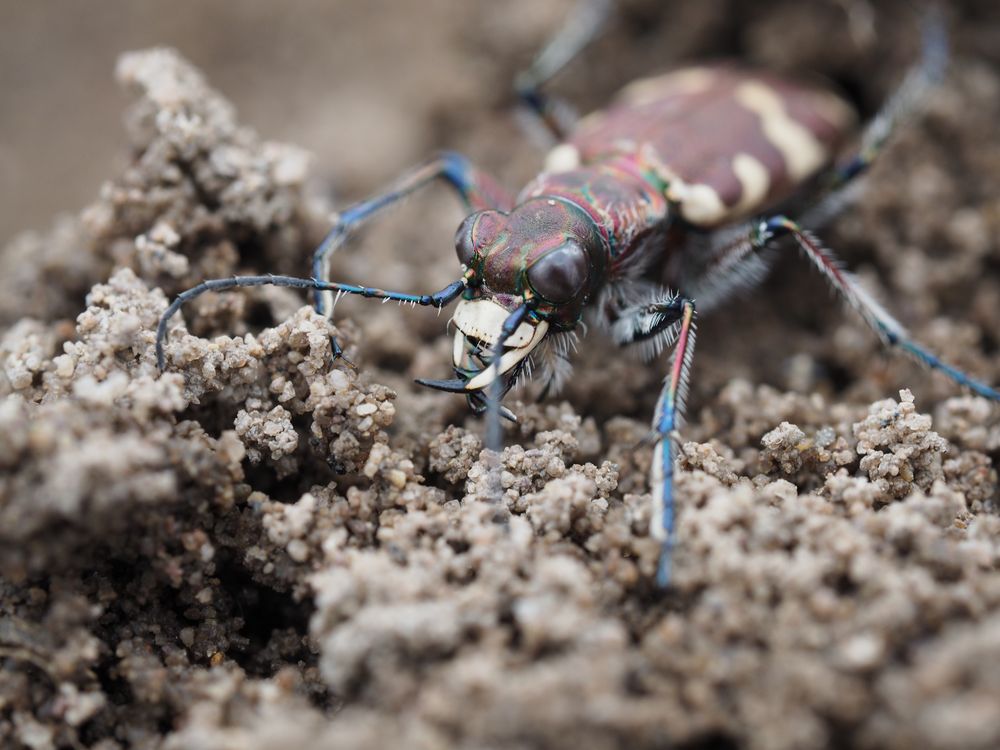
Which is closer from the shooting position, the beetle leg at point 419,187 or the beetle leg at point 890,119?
the beetle leg at point 419,187

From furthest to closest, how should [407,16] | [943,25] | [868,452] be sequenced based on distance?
[407,16], [943,25], [868,452]

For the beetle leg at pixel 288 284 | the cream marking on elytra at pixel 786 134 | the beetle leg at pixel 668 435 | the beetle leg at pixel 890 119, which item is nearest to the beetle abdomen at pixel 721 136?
the cream marking on elytra at pixel 786 134

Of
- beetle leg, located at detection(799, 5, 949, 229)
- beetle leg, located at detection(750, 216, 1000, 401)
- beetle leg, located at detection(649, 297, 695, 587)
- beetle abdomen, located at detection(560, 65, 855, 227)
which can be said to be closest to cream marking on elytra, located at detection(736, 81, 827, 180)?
beetle abdomen, located at detection(560, 65, 855, 227)

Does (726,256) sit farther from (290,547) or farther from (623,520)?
(290,547)

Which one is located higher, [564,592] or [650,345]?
[650,345]

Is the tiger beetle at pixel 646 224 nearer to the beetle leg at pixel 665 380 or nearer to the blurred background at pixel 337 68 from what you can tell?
the beetle leg at pixel 665 380

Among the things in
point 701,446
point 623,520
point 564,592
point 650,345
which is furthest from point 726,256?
point 564,592

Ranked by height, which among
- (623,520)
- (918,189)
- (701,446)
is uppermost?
(918,189)
